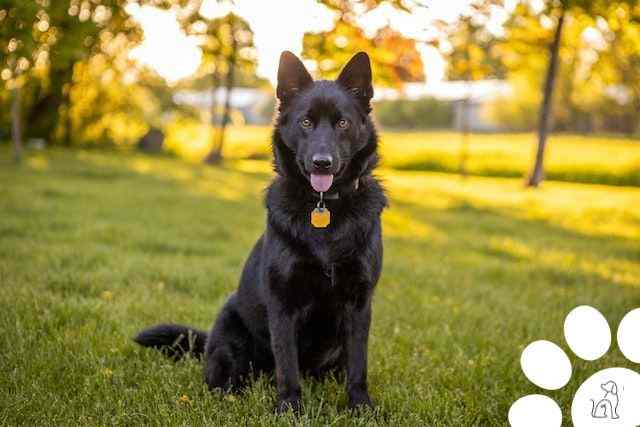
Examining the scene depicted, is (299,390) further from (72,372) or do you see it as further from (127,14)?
(127,14)

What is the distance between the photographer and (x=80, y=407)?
3062 millimetres

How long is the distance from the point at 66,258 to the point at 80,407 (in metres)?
3.43

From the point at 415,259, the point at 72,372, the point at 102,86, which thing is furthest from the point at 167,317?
the point at 102,86

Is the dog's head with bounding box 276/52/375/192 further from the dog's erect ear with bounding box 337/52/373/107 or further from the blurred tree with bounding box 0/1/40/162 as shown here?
the blurred tree with bounding box 0/1/40/162

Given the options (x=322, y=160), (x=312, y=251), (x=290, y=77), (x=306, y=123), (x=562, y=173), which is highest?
(x=290, y=77)

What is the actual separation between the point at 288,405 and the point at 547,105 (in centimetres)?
1625

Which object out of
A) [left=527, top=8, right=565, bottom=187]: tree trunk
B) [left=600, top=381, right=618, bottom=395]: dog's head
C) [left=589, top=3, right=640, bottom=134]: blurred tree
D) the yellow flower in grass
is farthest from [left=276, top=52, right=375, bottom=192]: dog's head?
[left=527, top=8, right=565, bottom=187]: tree trunk

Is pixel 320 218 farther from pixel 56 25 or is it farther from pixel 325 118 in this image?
pixel 56 25

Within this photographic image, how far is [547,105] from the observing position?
57.1ft

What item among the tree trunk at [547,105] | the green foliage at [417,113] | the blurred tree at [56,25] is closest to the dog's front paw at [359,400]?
the blurred tree at [56,25]

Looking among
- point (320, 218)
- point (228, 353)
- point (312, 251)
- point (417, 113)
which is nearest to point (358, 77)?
point (320, 218)

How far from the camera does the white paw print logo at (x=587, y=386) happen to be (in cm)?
293

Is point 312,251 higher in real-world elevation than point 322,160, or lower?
lower

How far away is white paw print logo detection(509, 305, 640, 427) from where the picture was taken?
293cm
